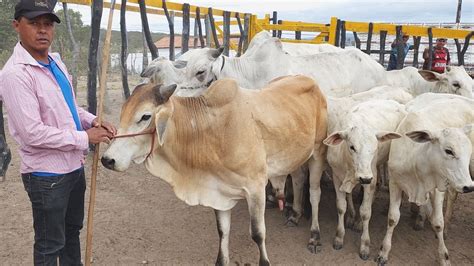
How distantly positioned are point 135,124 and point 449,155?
2.37m

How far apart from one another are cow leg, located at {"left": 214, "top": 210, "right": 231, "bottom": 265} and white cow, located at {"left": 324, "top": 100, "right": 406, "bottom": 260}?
1.09m

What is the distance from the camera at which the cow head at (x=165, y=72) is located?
5.34 metres

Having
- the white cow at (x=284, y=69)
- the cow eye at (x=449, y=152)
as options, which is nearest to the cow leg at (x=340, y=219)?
the cow eye at (x=449, y=152)

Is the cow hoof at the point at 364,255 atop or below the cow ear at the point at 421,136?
below

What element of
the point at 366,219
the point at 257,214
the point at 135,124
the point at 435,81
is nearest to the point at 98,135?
the point at 135,124

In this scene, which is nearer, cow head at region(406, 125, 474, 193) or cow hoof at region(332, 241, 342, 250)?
cow head at region(406, 125, 474, 193)

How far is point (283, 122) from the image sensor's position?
367 cm

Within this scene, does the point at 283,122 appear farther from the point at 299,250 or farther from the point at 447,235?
the point at 447,235

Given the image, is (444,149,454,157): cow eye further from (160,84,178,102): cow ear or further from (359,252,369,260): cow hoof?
(160,84,178,102): cow ear

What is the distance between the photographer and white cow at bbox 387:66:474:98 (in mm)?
5480

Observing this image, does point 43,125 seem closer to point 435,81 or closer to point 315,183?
point 315,183

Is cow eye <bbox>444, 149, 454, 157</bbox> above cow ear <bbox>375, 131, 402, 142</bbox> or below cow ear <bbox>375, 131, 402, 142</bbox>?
below

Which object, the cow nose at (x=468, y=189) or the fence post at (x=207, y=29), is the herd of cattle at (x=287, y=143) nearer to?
the cow nose at (x=468, y=189)

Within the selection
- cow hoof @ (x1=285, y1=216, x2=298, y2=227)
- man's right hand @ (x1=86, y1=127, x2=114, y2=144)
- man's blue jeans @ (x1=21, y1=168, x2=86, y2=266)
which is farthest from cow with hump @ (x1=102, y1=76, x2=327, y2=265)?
cow hoof @ (x1=285, y1=216, x2=298, y2=227)
